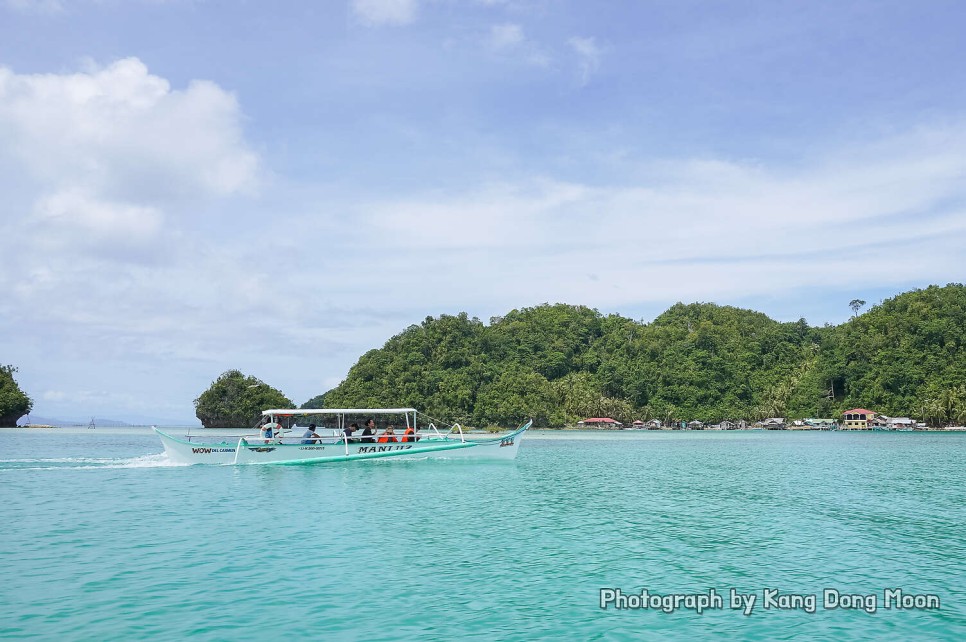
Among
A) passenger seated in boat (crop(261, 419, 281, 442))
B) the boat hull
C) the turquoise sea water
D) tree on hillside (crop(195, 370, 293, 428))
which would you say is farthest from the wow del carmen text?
tree on hillside (crop(195, 370, 293, 428))

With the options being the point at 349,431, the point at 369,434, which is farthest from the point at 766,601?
the point at 349,431

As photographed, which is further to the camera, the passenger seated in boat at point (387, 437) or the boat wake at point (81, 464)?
the passenger seated in boat at point (387, 437)

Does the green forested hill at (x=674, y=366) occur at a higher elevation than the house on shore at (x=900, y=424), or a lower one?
higher

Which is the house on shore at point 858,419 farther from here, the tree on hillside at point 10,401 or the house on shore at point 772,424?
the tree on hillside at point 10,401

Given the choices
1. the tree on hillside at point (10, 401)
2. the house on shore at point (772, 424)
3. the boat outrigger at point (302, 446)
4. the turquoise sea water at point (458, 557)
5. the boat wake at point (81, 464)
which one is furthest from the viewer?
the house on shore at point (772, 424)

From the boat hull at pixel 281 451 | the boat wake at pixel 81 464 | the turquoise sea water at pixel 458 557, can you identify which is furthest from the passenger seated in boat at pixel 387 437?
the boat wake at pixel 81 464

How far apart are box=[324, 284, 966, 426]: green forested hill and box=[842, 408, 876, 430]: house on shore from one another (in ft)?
13.7

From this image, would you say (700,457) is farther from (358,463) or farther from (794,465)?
(358,463)

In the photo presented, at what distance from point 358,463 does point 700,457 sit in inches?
816

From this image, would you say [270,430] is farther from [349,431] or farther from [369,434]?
[369,434]

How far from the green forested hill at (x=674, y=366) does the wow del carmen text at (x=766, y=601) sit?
9811 cm

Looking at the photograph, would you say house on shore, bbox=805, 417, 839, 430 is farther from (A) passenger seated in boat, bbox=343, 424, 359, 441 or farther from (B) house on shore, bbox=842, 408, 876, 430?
(A) passenger seated in boat, bbox=343, 424, 359, 441

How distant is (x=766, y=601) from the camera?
10.5 m

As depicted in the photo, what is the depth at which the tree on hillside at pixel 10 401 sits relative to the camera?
100875 millimetres
